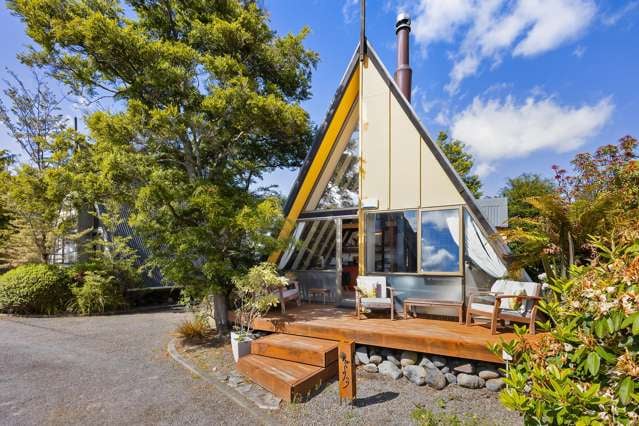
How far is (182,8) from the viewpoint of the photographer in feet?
26.1

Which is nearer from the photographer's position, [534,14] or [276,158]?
[534,14]

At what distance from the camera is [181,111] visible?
755 cm

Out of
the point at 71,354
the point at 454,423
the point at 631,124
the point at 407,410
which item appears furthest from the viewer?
the point at 631,124

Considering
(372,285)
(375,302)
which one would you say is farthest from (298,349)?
(372,285)

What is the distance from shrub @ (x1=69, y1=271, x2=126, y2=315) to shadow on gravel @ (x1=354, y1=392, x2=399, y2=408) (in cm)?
1015

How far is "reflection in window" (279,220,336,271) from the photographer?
8.90 m

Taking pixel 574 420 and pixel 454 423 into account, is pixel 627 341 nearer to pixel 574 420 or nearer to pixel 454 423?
pixel 574 420

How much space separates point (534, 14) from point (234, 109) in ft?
25.2

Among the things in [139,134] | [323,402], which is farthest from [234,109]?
[323,402]

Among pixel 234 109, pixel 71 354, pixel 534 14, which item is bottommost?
pixel 71 354

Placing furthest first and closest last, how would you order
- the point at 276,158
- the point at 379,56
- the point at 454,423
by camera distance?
the point at 276,158, the point at 379,56, the point at 454,423

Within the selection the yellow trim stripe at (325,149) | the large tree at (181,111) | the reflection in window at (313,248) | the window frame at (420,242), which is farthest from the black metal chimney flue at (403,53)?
the reflection in window at (313,248)

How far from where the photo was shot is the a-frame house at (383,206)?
22.0 feet

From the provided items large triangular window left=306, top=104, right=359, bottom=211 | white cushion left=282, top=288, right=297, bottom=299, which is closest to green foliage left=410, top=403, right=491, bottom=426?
white cushion left=282, top=288, right=297, bottom=299
